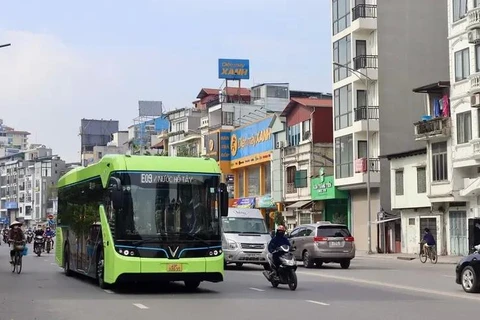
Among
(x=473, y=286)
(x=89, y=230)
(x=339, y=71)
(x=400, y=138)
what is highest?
(x=339, y=71)

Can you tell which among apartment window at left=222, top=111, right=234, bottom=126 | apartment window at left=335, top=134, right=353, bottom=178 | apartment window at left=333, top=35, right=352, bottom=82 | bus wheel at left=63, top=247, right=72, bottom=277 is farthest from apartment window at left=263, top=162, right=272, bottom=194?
bus wheel at left=63, top=247, right=72, bottom=277

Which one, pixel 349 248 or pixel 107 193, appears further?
pixel 349 248

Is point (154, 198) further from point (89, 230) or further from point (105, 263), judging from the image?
point (89, 230)

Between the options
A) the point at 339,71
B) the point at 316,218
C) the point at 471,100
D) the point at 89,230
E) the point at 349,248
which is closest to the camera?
the point at 89,230

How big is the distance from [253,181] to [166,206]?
54.5 metres

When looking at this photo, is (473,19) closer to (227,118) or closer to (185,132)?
(227,118)

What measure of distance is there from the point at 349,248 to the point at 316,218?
28.8m

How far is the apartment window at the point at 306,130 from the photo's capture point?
5962cm

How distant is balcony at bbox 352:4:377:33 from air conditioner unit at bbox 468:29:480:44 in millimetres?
12188

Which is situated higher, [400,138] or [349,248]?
[400,138]

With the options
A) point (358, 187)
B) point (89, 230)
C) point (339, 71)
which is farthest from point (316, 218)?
point (89, 230)

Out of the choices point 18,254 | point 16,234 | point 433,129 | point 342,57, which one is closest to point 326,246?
point 18,254

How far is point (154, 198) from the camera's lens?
1723 centimetres

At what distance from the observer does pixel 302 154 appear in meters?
60.1
